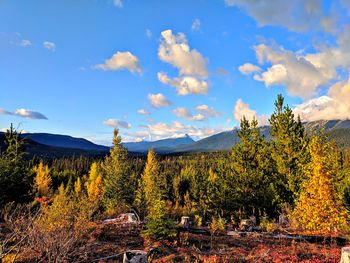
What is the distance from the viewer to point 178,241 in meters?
12.6

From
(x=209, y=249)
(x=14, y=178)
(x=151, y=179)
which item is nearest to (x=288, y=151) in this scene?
(x=209, y=249)

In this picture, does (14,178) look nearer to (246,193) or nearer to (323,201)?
(246,193)

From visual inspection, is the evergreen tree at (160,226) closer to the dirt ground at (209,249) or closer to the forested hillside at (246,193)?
the forested hillside at (246,193)

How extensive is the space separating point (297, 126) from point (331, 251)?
15337 mm

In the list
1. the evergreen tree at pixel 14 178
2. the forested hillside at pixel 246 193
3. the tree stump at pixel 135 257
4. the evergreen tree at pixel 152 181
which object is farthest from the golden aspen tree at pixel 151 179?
the tree stump at pixel 135 257

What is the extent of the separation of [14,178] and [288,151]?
25.2m

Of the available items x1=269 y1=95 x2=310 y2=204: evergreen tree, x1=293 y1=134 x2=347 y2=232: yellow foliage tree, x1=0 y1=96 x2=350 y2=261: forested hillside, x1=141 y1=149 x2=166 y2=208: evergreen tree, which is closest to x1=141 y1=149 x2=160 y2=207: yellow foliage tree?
x1=141 y1=149 x2=166 y2=208: evergreen tree

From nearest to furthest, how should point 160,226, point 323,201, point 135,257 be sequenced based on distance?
point 135,257
point 160,226
point 323,201

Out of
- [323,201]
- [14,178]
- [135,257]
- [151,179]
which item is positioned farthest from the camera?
[151,179]

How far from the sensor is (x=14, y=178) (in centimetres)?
2844

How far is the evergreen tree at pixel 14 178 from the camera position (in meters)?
27.1

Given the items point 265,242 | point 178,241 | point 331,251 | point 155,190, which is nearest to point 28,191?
point 155,190

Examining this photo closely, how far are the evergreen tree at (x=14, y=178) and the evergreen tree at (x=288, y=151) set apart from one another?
78.6 feet

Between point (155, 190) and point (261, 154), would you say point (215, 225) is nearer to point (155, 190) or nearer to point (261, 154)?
point (261, 154)
